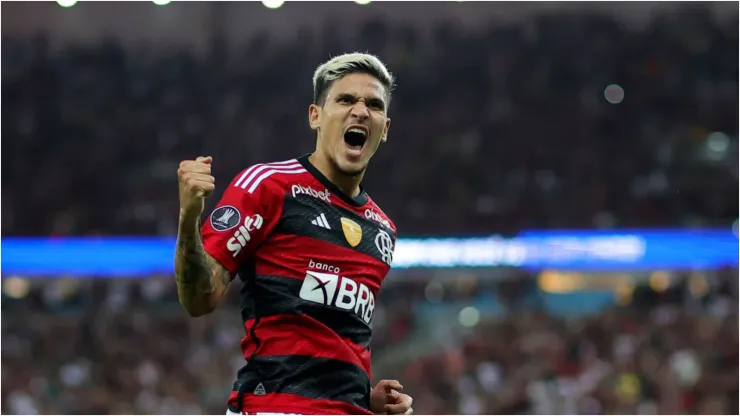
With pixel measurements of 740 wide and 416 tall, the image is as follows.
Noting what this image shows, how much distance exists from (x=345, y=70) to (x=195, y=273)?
2.70 ft

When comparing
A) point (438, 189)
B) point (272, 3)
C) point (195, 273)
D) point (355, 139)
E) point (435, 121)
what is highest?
point (272, 3)

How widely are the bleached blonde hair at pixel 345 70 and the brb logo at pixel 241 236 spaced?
50 centimetres

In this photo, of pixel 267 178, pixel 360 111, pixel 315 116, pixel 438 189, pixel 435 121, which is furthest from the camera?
pixel 435 121

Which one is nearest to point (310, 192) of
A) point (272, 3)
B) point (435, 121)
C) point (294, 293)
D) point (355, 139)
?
point (355, 139)

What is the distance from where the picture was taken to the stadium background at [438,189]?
13.0 metres

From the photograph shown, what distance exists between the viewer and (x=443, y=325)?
14250mm

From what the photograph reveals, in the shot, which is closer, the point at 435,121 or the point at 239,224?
the point at 239,224

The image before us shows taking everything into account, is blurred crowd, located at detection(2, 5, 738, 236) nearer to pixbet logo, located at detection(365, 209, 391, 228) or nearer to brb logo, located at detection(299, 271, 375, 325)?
pixbet logo, located at detection(365, 209, 391, 228)

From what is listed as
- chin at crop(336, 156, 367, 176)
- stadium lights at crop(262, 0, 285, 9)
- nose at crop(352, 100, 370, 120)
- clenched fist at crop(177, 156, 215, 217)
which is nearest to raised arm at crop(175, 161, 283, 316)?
clenched fist at crop(177, 156, 215, 217)

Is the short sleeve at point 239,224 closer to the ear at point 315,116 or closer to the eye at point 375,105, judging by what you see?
the ear at point 315,116

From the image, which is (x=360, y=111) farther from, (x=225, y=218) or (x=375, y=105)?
(x=225, y=218)

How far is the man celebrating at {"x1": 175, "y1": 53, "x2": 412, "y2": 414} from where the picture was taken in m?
2.88

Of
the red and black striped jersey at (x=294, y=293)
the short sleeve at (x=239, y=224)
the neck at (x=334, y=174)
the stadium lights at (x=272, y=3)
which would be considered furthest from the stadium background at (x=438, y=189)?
the short sleeve at (x=239, y=224)

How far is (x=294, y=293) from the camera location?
2938 millimetres
